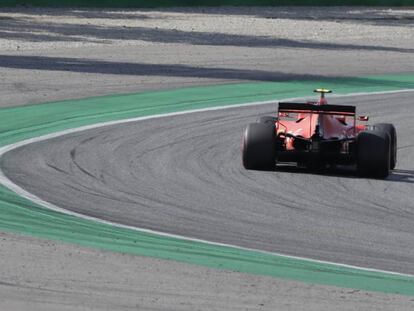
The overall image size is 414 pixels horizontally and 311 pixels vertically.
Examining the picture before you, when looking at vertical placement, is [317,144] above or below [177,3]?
below

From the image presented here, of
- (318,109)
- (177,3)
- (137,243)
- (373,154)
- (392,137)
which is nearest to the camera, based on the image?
(137,243)

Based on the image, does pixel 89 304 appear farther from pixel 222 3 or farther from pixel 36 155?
pixel 222 3

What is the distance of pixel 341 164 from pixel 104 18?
1980 cm

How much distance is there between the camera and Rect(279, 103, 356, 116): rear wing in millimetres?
13859

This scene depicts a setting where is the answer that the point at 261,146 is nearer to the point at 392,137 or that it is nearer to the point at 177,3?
the point at 392,137

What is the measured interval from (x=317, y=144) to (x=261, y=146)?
0.60 metres

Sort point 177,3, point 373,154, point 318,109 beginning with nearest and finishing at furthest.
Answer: point 373,154
point 318,109
point 177,3

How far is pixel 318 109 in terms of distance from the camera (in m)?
13.9

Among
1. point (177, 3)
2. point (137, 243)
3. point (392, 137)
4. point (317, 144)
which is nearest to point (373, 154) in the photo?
point (317, 144)

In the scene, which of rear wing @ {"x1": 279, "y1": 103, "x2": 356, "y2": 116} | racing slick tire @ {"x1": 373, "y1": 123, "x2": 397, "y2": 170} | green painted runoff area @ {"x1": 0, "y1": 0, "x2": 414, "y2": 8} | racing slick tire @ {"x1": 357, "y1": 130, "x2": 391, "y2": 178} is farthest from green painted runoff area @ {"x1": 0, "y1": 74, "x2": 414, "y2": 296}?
green painted runoff area @ {"x1": 0, "y1": 0, "x2": 414, "y2": 8}

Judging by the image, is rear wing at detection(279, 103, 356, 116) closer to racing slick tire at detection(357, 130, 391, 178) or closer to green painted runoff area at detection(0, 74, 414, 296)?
racing slick tire at detection(357, 130, 391, 178)

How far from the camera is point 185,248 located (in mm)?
10055

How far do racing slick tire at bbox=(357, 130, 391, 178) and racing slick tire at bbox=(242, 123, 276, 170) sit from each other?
93 cm

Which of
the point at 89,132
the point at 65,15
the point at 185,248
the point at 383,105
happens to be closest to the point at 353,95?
the point at 383,105
